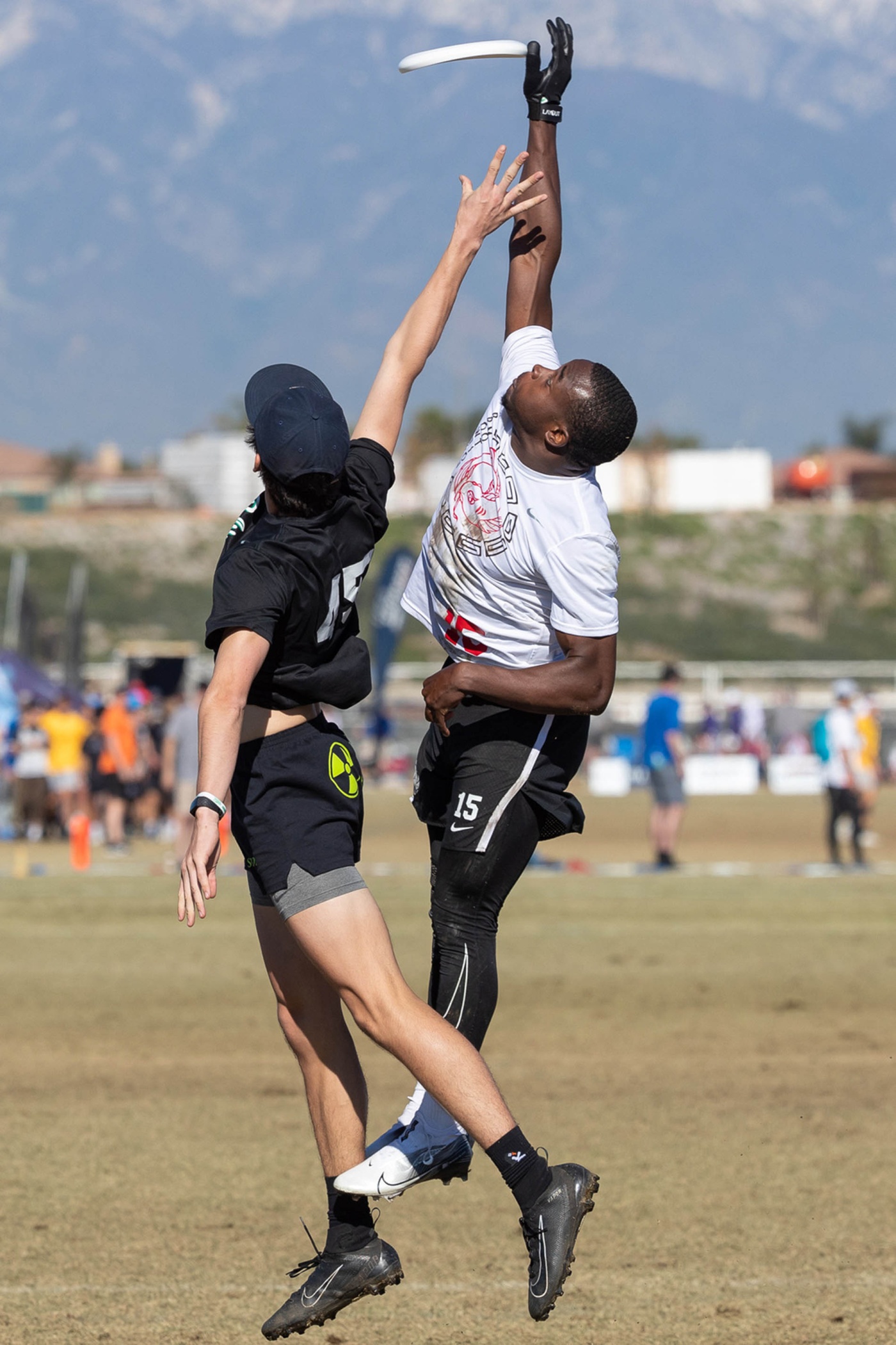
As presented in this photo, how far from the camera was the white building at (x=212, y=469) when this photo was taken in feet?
339

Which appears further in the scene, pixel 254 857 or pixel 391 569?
pixel 391 569

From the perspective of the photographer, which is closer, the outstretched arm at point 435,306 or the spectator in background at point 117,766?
the outstretched arm at point 435,306

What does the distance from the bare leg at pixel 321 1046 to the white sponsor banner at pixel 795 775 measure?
3105cm

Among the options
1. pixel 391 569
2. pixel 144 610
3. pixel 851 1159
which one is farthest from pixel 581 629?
pixel 144 610

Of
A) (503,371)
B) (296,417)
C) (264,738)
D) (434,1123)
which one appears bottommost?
(434,1123)

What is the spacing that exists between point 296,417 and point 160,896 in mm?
12804

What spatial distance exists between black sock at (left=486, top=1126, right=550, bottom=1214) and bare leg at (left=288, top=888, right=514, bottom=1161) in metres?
0.03

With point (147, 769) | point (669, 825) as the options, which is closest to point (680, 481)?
point (147, 769)

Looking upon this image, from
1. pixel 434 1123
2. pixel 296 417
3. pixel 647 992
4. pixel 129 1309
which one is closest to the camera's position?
pixel 296 417

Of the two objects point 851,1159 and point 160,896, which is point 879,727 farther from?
point 851,1159

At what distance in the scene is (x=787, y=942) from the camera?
13.7m

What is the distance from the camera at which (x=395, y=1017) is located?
4.38 metres

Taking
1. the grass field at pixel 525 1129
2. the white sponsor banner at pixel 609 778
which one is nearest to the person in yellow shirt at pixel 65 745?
the grass field at pixel 525 1129

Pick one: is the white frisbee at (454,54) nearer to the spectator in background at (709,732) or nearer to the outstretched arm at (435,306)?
the outstretched arm at (435,306)
